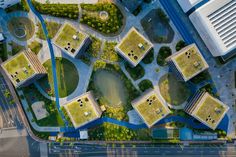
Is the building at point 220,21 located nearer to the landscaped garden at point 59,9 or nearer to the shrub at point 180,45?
the shrub at point 180,45

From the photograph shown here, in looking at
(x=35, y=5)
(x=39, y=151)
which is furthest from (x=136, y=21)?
(x=39, y=151)

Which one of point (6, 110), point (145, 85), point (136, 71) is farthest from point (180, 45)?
point (6, 110)

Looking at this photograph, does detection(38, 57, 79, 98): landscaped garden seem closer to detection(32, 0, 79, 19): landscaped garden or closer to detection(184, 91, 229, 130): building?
detection(32, 0, 79, 19): landscaped garden

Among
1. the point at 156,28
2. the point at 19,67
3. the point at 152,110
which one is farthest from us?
the point at 156,28

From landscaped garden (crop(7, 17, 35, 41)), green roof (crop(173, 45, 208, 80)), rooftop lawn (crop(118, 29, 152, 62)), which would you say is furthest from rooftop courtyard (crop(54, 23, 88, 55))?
green roof (crop(173, 45, 208, 80))

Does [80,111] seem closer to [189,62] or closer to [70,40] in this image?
[70,40]

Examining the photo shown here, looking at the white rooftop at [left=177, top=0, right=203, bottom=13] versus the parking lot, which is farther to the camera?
the parking lot
